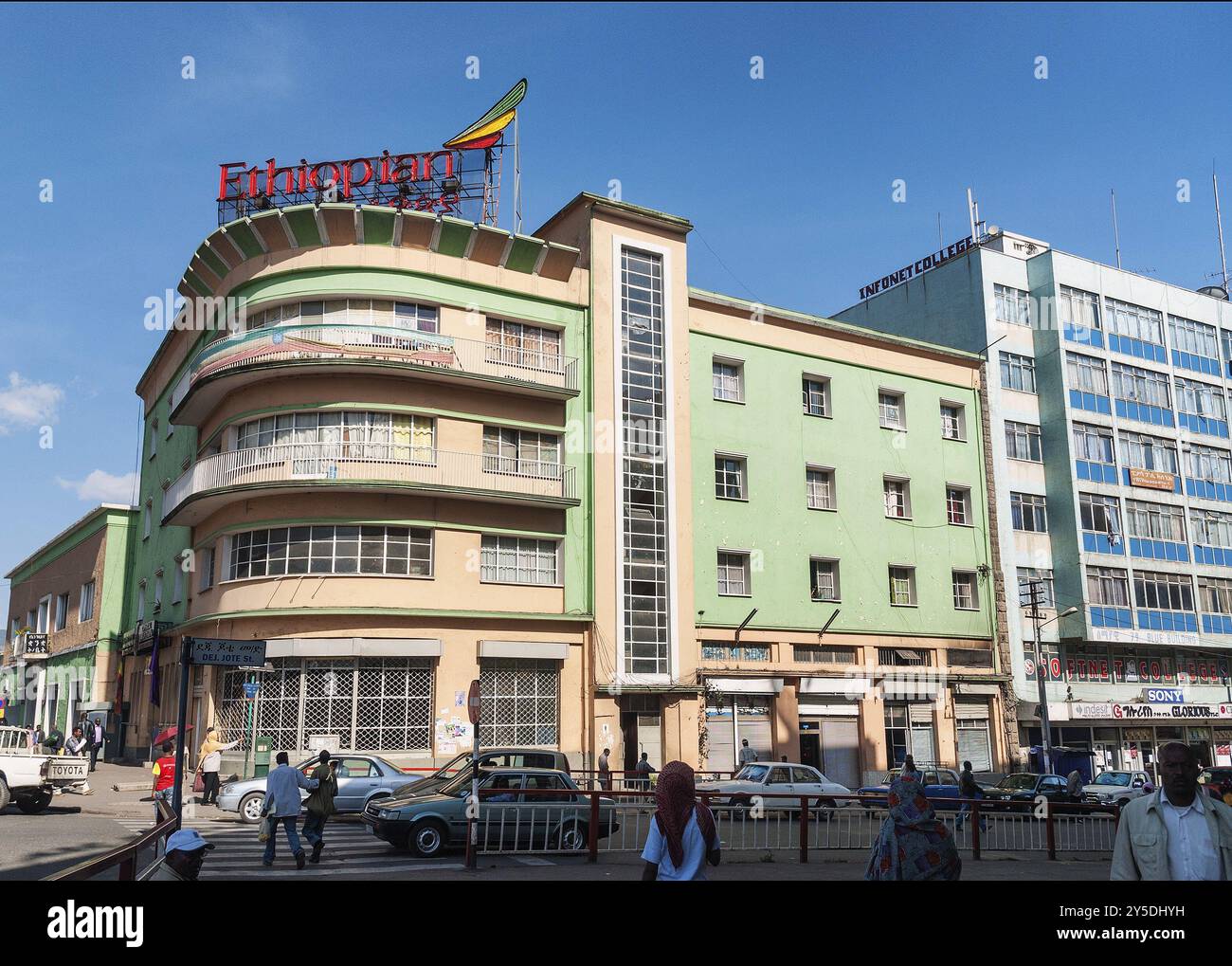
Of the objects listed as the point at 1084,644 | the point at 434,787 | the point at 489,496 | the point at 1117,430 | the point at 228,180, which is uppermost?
the point at 228,180

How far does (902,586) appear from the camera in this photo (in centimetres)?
3897

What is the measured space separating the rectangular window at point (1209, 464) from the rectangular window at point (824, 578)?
21.3 meters

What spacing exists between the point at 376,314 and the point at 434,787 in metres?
16.7

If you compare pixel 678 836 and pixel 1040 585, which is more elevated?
pixel 1040 585

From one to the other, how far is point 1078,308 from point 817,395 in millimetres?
14761

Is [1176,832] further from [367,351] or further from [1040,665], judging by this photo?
[1040,665]

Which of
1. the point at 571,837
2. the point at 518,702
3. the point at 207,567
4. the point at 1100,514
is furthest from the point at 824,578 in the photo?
the point at 571,837

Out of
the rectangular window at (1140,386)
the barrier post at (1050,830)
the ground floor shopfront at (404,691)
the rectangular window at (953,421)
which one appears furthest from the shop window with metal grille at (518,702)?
the rectangular window at (1140,386)

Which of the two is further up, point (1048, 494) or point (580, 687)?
point (1048, 494)

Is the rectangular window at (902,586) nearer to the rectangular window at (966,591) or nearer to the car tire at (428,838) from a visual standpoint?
the rectangular window at (966,591)

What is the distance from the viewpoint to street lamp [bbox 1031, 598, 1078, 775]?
36656 mm

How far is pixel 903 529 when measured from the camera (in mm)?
39062
